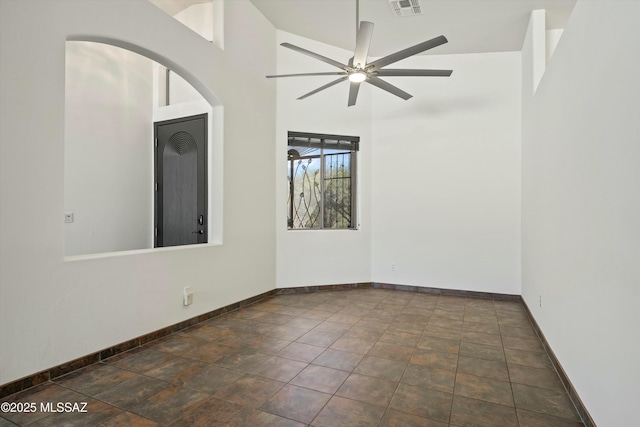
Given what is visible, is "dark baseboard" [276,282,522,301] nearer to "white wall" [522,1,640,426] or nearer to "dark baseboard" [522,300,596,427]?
"dark baseboard" [522,300,596,427]

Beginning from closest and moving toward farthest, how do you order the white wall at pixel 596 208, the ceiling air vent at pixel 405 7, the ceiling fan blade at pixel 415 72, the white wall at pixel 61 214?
the white wall at pixel 596 208 → the white wall at pixel 61 214 → the ceiling fan blade at pixel 415 72 → the ceiling air vent at pixel 405 7

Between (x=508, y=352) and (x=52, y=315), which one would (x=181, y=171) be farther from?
(x=508, y=352)

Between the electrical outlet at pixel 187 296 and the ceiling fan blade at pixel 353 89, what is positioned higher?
the ceiling fan blade at pixel 353 89

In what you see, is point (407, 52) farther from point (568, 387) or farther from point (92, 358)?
point (92, 358)

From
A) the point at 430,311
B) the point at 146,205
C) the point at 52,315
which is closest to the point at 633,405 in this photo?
the point at 430,311

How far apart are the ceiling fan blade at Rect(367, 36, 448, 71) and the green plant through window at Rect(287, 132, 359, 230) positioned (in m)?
2.15

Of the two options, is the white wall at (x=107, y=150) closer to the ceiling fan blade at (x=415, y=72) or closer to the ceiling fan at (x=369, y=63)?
the ceiling fan at (x=369, y=63)

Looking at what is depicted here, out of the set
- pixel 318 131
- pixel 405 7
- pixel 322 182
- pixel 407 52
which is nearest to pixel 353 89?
pixel 407 52

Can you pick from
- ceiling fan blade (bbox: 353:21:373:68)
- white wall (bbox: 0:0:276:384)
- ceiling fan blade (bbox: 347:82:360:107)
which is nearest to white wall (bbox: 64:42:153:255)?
white wall (bbox: 0:0:276:384)

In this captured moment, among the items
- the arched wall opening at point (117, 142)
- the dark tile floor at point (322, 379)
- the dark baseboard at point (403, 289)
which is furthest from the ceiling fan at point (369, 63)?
the dark baseboard at point (403, 289)

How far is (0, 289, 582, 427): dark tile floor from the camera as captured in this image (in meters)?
1.92

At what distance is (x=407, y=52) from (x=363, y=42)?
1.28 feet

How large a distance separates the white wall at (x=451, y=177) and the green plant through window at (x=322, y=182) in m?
0.39

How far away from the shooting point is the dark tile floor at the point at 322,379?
192cm
